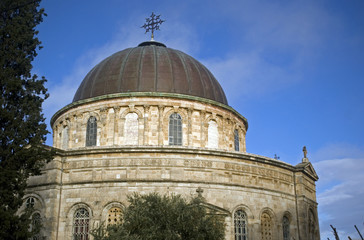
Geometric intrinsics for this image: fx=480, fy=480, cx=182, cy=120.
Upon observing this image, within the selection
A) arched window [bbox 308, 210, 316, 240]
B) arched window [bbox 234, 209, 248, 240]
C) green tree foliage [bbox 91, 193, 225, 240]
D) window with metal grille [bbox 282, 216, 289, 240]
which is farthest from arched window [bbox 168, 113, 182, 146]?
green tree foliage [bbox 91, 193, 225, 240]

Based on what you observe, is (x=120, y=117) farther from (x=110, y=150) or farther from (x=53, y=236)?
(x=53, y=236)

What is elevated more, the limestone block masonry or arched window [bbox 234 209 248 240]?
the limestone block masonry

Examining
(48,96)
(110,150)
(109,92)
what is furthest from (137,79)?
(48,96)

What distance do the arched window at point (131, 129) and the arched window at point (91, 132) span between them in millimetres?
2389

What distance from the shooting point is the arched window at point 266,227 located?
28.5 meters

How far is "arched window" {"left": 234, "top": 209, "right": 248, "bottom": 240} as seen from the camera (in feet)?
89.8

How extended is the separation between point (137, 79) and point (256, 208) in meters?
12.8

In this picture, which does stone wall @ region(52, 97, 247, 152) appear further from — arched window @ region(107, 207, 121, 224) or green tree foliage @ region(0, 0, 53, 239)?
green tree foliage @ region(0, 0, 53, 239)

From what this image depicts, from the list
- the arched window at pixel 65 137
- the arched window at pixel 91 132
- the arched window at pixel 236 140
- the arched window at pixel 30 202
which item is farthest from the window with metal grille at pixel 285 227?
the arched window at pixel 65 137

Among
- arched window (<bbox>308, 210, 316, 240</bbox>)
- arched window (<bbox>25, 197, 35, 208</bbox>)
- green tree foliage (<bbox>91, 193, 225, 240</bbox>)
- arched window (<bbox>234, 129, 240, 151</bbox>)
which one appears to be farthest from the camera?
arched window (<bbox>234, 129, 240, 151</bbox>)

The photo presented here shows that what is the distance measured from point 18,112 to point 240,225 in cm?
1371

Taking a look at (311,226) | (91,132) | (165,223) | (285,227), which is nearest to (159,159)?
(165,223)

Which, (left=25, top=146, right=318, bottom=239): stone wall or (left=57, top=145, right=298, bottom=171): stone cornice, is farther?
(left=57, top=145, right=298, bottom=171): stone cornice

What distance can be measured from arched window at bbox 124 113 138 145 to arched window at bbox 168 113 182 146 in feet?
7.70
